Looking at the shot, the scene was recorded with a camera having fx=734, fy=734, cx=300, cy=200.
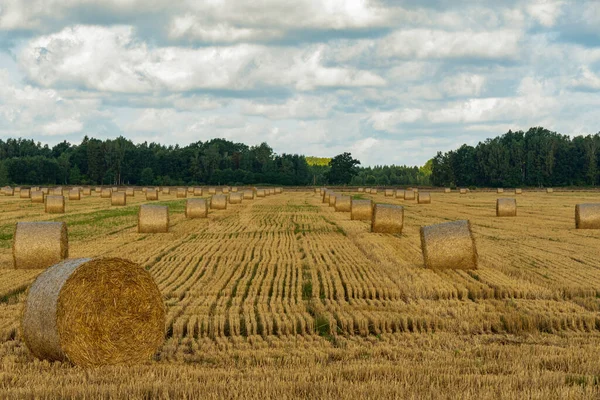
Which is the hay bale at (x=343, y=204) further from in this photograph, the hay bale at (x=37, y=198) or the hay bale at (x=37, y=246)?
the hay bale at (x=37, y=246)

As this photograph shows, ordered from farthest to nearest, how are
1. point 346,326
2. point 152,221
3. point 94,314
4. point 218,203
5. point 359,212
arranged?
point 218,203
point 359,212
point 152,221
point 346,326
point 94,314

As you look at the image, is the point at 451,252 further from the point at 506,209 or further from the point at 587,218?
the point at 506,209

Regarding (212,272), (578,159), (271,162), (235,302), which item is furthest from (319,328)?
(271,162)

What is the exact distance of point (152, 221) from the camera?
26719 millimetres

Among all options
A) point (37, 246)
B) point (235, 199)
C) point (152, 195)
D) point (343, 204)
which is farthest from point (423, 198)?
point (37, 246)

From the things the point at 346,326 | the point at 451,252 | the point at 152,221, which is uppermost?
the point at 152,221

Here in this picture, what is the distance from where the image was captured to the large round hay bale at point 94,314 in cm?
889

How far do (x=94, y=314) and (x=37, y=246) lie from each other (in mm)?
9041

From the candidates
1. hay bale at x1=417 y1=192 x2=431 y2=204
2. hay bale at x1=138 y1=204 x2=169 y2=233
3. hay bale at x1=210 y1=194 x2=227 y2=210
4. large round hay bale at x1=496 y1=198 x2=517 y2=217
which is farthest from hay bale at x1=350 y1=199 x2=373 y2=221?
hay bale at x1=417 y1=192 x2=431 y2=204

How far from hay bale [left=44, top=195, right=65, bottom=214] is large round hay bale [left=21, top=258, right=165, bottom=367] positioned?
31.5 meters

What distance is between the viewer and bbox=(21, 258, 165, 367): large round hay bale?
889cm

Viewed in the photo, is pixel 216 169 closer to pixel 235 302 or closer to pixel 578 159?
pixel 578 159

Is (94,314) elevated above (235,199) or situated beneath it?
elevated above

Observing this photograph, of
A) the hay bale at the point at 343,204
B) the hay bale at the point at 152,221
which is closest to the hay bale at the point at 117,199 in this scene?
the hay bale at the point at 343,204
